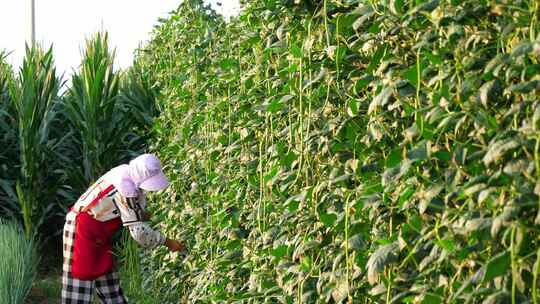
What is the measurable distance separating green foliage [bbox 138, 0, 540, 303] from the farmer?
98 centimetres

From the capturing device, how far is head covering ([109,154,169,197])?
17.8ft

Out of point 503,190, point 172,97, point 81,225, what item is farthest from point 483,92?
point 172,97

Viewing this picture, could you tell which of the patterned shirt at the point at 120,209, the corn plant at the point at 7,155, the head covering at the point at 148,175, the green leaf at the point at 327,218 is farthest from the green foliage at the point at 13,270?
the green leaf at the point at 327,218

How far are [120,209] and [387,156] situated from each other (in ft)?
10.4

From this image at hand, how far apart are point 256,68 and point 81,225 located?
2.15 metres

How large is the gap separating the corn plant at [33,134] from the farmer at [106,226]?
3.98 metres

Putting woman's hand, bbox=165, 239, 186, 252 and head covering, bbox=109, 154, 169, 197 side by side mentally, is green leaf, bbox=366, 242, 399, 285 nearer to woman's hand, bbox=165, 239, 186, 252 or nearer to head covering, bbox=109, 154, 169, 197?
head covering, bbox=109, 154, 169, 197

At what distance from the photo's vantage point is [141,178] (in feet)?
17.9

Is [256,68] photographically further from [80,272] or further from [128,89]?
[128,89]

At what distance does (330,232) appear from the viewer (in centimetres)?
318

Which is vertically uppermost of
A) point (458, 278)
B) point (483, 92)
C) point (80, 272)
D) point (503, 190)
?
point (483, 92)

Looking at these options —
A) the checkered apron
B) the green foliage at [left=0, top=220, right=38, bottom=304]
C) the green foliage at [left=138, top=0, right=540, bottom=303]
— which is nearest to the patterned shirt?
the checkered apron

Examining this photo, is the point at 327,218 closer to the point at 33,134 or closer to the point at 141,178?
the point at 141,178

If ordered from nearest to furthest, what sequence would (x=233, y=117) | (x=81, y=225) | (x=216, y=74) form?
1. (x=233, y=117)
2. (x=216, y=74)
3. (x=81, y=225)
